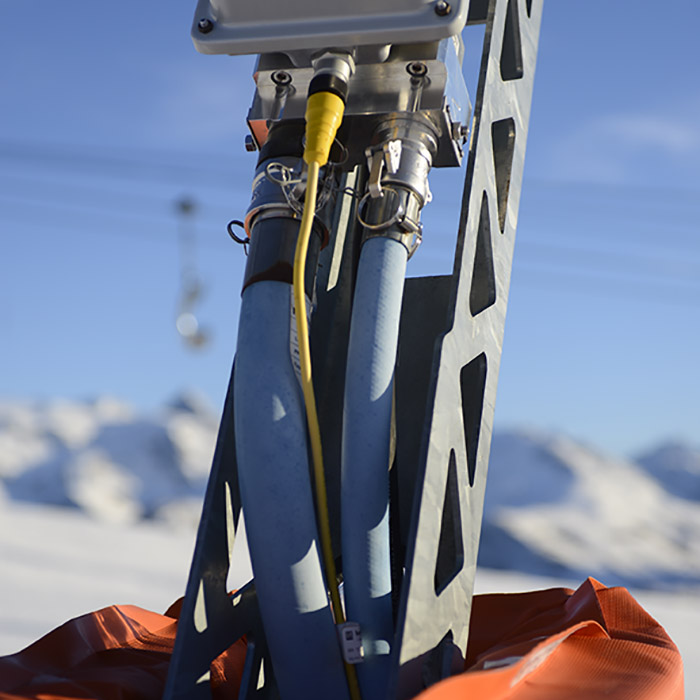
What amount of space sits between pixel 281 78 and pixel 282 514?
68cm

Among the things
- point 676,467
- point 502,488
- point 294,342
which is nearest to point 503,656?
point 294,342

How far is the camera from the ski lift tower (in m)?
1.09

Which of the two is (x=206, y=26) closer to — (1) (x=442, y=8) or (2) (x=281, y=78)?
(2) (x=281, y=78)

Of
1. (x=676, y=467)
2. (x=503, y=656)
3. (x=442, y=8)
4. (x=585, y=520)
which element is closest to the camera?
(x=503, y=656)

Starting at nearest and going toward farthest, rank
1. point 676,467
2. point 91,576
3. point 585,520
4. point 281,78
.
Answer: point 281,78 → point 91,576 → point 585,520 → point 676,467

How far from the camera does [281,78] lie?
1.27m

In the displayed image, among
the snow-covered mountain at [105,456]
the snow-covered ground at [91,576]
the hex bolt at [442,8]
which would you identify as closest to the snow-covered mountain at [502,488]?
the snow-covered mountain at [105,456]

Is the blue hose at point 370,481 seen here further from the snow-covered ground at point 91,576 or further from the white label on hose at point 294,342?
the snow-covered ground at point 91,576

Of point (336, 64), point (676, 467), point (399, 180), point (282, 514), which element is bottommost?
point (282, 514)

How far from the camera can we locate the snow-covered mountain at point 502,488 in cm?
2414

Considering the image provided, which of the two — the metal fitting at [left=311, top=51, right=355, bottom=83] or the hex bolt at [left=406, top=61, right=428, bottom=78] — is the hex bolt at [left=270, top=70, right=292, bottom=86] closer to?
the metal fitting at [left=311, top=51, right=355, bottom=83]

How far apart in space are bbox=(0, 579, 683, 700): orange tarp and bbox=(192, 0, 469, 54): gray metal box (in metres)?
0.87

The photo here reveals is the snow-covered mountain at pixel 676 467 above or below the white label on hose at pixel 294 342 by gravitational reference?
above

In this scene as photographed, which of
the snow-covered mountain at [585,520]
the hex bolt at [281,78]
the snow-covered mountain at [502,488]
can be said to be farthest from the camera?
the snow-covered mountain at [502,488]
